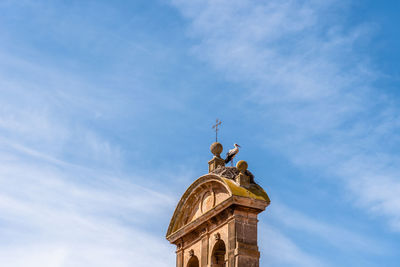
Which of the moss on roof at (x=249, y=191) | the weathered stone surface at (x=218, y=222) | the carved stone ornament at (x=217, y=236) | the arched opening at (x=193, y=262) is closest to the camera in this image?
the weathered stone surface at (x=218, y=222)

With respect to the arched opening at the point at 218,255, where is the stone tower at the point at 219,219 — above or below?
above

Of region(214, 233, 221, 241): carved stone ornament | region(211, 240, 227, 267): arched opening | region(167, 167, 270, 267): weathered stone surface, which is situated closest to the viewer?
region(167, 167, 270, 267): weathered stone surface

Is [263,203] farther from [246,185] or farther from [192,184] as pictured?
[192,184]

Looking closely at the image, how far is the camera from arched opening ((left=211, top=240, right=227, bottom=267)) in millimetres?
22141

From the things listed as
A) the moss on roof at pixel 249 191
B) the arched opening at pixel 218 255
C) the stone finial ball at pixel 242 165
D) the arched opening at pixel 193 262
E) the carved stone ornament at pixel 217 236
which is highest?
the stone finial ball at pixel 242 165

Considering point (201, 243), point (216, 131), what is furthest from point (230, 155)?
point (201, 243)

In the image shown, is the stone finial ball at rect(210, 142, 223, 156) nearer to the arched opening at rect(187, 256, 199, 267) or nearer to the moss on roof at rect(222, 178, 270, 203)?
the moss on roof at rect(222, 178, 270, 203)

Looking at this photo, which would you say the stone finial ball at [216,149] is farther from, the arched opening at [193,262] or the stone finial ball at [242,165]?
the arched opening at [193,262]

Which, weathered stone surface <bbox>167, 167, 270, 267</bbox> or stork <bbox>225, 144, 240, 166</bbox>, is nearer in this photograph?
weathered stone surface <bbox>167, 167, 270, 267</bbox>

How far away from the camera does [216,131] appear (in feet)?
80.0

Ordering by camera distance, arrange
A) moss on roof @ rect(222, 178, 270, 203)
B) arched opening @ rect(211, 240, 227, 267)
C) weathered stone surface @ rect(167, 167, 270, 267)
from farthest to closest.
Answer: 1. arched opening @ rect(211, 240, 227, 267)
2. moss on roof @ rect(222, 178, 270, 203)
3. weathered stone surface @ rect(167, 167, 270, 267)

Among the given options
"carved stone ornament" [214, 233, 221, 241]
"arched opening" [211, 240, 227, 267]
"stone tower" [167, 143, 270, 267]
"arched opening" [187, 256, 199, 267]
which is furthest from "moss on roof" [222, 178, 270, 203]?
"arched opening" [187, 256, 199, 267]

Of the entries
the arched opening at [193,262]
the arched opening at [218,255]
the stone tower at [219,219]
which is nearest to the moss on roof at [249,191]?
the stone tower at [219,219]

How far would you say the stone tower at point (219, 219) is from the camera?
21000 mm
